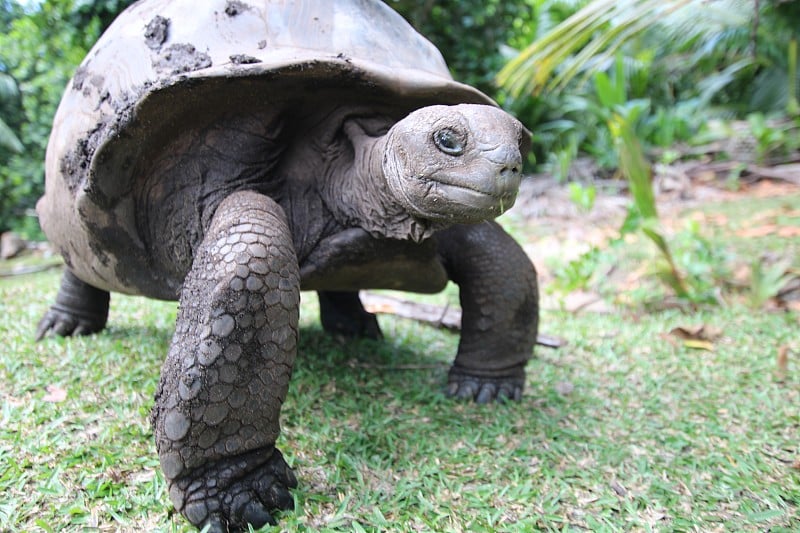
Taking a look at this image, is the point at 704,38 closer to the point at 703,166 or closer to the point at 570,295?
the point at 703,166

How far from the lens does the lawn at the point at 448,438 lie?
5.34 feet

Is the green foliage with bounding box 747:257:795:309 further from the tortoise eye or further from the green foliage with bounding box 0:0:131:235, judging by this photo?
the green foliage with bounding box 0:0:131:235

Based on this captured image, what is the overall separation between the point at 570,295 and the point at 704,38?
632 centimetres

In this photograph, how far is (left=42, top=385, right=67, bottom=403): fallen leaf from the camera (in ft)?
7.01

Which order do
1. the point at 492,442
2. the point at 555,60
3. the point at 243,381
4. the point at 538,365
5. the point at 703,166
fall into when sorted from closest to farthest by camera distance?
the point at 243,381 → the point at 492,442 → the point at 538,365 → the point at 555,60 → the point at 703,166

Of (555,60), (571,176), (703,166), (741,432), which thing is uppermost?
(555,60)

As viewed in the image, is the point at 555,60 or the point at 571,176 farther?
the point at 571,176

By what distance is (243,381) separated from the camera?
1518 millimetres

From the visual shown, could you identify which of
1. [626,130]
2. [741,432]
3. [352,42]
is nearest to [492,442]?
[741,432]

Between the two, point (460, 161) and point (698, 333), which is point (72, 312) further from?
point (698, 333)

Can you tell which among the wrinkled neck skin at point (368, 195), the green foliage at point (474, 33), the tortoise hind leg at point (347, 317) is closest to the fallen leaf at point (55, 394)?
the wrinkled neck skin at point (368, 195)

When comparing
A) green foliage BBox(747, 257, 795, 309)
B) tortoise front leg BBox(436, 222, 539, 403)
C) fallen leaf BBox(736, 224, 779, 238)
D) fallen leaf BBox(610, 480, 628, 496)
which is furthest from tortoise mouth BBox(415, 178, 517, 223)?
fallen leaf BBox(736, 224, 779, 238)

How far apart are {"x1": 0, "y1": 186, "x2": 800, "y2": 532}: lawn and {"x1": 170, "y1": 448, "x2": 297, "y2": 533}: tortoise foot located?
0.07 metres

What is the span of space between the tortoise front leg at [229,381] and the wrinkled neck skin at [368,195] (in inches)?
13.8
